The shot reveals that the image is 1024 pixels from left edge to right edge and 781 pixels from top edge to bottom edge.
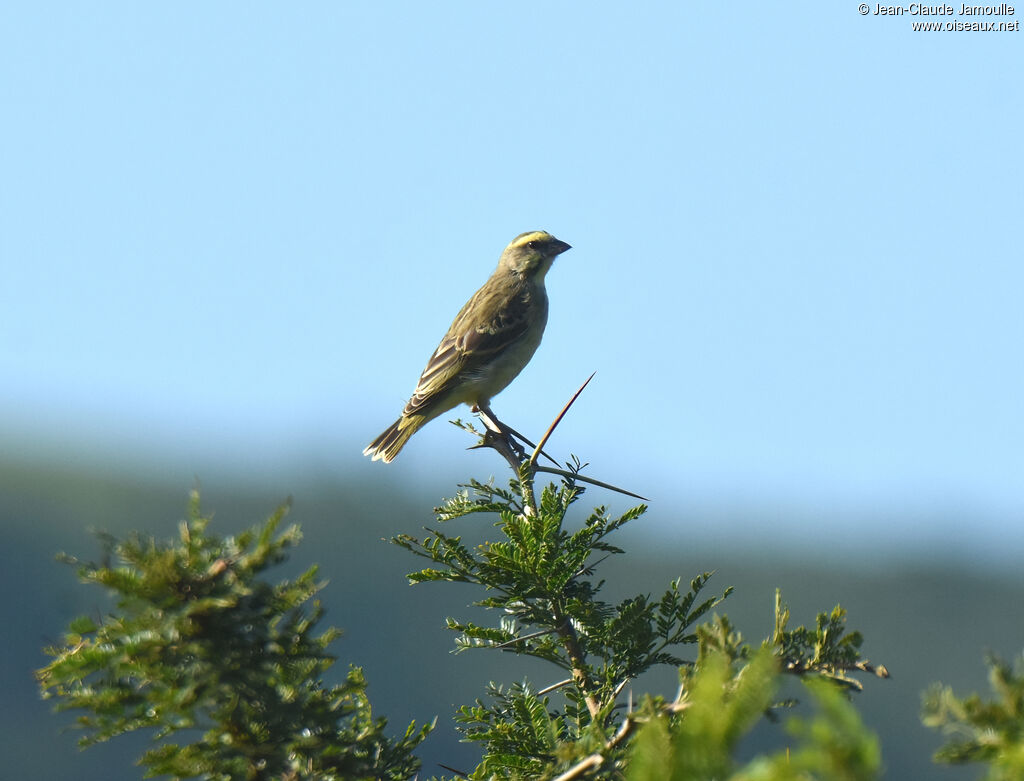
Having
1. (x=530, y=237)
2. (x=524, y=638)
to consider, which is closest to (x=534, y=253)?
(x=530, y=237)

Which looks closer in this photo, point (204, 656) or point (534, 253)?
point (204, 656)

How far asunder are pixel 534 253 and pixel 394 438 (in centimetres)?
330

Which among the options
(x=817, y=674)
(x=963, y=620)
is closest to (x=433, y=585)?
(x=963, y=620)

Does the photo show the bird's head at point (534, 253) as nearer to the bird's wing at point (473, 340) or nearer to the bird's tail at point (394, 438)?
the bird's wing at point (473, 340)

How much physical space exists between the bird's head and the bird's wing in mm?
605

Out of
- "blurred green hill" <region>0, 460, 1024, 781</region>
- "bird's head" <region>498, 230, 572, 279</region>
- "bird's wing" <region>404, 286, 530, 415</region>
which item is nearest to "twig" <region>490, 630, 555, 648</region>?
"bird's wing" <region>404, 286, 530, 415</region>

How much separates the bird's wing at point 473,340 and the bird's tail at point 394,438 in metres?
0.09

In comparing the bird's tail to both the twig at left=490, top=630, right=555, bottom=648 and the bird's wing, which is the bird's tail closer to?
the bird's wing

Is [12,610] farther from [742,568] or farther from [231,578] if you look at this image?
[231,578]

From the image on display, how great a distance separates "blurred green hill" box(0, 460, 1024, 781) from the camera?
9944 cm

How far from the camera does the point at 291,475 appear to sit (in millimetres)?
158500

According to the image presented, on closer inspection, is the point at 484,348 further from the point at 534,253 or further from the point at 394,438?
the point at 534,253

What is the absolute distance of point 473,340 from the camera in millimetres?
11055

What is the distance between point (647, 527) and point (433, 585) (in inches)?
1629
